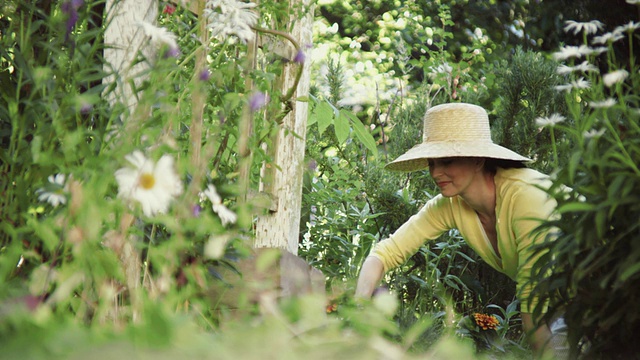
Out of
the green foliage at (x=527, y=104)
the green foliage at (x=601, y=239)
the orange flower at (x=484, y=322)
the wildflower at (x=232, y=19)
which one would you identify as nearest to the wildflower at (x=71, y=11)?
the wildflower at (x=232, y=19)

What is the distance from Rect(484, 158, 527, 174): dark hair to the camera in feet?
9.57

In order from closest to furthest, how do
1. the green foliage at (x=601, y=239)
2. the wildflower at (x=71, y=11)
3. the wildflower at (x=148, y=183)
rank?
the wildflower at (x=148, y=183)
the green foliage at (x=601, y=239)
the wildflower at (x=71, y=11)

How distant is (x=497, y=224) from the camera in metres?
2.81

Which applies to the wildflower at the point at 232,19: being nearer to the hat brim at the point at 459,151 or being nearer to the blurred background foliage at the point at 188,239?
the blurred background foliage at the point at 188,239

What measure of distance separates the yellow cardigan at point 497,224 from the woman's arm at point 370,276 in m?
0.03

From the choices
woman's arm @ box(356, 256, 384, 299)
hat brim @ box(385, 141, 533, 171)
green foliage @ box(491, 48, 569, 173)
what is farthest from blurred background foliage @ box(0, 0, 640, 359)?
green foliage @ box(491, 48, 569, 173)

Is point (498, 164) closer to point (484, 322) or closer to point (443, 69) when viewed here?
point (484, 322)

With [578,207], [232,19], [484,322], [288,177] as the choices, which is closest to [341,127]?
[288,177]

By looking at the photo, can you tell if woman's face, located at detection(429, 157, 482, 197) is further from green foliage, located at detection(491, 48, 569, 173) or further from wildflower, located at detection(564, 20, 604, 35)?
green foliage, located at detection(491, 48, 569, 173)

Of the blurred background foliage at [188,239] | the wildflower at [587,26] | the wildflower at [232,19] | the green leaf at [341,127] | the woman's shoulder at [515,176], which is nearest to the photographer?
the blurred background foliage at [188,239]

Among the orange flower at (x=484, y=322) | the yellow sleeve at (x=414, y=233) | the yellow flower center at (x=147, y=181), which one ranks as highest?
the yellow flower center at (x=147, y=181)

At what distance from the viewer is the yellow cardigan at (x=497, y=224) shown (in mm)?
2652

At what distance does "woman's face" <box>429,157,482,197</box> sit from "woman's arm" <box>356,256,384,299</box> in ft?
1.25

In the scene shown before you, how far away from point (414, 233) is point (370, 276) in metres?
Answer: 0.29
